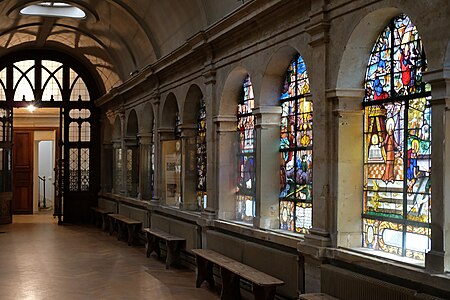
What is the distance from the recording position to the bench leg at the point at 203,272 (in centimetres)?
1166

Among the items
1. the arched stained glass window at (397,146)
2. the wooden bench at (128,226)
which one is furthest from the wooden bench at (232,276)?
the wooden bench at (128,226)

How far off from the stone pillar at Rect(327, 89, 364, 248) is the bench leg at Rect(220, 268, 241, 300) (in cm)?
271

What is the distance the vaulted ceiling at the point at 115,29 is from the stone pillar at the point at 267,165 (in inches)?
87.0

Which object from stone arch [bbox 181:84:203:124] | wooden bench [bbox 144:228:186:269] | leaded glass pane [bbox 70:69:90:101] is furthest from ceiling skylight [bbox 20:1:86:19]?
wooden bench [bbox 144:228:186:269]

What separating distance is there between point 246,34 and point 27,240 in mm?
10742

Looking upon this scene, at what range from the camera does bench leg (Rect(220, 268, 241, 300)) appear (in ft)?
33.8

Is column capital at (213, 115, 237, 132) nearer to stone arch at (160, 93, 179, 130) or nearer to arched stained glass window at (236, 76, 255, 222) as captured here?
arched stained glass window at (236, 76, 255, 222)

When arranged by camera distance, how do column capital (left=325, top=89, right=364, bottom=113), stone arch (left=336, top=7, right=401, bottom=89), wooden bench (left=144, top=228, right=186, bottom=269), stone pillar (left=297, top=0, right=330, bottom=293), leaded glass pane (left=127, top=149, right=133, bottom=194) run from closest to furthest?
stone arch (left=336, top=7, right=401, bottom=89), column capital (left=325, top=89, right=364, bottom=113), stone pillar (left=297, top=0, right=330, bottom=293), wooden bench (left=144, top=228, right=186, bottom=269), leaded glass pane (left=127, top=149, right=133, bottom=194)

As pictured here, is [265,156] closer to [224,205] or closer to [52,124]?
[224,205]

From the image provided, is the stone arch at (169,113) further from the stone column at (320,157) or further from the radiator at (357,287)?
the radiator at (357,287)

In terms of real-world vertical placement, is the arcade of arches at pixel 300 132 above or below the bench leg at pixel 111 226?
above

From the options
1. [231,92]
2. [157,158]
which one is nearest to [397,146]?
[231,92]

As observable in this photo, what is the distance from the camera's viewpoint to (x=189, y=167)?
48.9 ft

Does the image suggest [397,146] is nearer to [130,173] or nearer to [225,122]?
[225,122]
